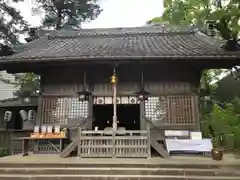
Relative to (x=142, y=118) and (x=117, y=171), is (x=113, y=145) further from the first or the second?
(x=142, y=118)

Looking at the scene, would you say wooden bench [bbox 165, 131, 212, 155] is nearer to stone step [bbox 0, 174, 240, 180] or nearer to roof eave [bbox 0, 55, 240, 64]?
stone step [bbox 0, 174, 240, 180]

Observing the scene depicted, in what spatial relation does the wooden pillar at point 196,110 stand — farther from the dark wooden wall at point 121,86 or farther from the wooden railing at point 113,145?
the wooden railing at point 113,145

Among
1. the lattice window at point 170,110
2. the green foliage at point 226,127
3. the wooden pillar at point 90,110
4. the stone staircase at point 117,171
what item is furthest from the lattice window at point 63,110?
the green foliage at point 226,127

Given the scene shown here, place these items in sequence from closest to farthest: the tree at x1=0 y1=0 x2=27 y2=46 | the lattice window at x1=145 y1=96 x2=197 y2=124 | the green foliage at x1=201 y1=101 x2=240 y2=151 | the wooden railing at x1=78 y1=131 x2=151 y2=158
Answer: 1. the wooden railing at x1=78 y1=131 x2=151 y2=158
2. the lattice window at x1=145 y1=96 x2=197 y2=124
3. the green foliage at x1=201 y1=101 x2=240 y2=151
4. the tree at x1=0 y1=0 x2=27 y2=46

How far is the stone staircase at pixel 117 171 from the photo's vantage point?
6.86m

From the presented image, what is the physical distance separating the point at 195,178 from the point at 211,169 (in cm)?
73

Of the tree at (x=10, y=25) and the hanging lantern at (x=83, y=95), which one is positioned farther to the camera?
the tree at (x=10, y=25)

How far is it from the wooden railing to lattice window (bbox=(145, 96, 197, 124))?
1.79m

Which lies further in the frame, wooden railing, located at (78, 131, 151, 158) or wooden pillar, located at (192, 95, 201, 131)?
wooden pillar, located at (192, 95, 201, 131)

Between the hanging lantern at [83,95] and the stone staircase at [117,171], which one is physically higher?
the hanging lantern at [83,95]

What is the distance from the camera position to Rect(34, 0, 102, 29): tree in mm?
24656

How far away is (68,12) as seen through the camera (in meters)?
25.3

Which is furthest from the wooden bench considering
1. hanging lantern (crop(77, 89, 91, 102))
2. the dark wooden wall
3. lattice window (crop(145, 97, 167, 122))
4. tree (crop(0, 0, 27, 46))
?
tree (crop(0, 0, 27, 46))

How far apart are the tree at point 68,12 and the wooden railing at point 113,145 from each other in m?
17.8
